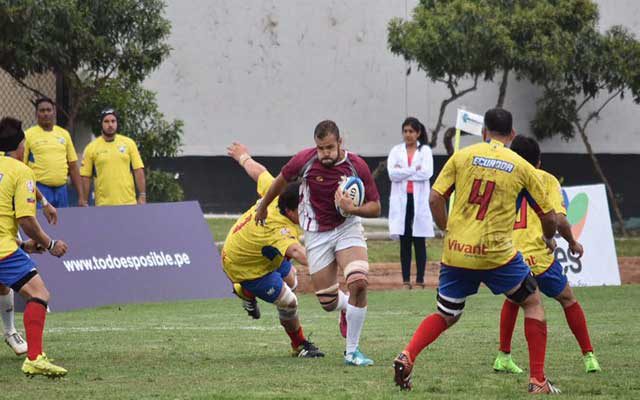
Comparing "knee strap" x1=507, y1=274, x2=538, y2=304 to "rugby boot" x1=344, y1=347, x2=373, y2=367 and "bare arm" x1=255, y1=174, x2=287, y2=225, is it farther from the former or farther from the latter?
"bare arm" x1=255, y1=174, x2=287, y2=225

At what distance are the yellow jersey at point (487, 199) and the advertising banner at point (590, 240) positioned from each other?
1073 centimetres

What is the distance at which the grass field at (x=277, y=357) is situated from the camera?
354 inches

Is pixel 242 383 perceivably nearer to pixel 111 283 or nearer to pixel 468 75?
pixel 111 283

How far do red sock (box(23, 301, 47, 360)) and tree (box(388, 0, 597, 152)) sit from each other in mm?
17481

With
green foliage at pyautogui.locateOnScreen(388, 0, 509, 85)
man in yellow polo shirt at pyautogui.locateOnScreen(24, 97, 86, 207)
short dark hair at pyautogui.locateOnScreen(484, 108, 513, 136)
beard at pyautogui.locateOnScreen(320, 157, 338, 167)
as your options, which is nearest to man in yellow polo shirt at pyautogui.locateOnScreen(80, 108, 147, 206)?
man in yellow polo shirt at pyautogui.locateOnScreen(24, 97, 86, 207)

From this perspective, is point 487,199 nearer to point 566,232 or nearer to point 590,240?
point 566,232

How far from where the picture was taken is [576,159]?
102 ft

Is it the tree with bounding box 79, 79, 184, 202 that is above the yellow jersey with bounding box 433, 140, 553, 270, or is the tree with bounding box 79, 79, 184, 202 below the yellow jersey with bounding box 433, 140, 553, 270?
below

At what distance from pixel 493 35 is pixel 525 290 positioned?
17.7 meters

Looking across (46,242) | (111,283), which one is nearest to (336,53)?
(111,283)

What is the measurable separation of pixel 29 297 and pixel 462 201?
3.44 m

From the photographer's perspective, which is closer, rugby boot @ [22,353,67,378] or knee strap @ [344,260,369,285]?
rugby boot @ [22,353,67,378]

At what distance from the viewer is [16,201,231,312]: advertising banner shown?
16.4 metres

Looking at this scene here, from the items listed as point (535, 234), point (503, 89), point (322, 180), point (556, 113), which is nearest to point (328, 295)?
point (322, 180)
